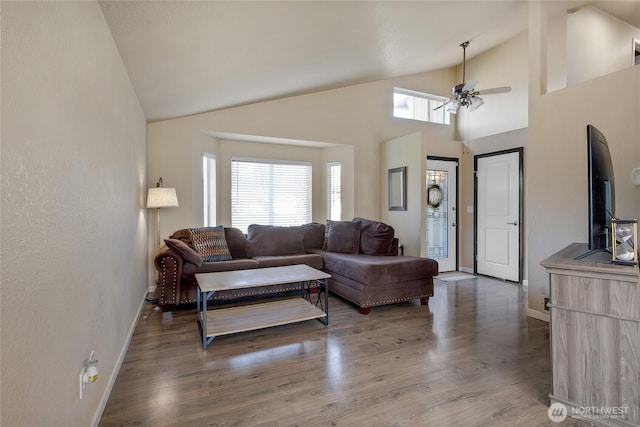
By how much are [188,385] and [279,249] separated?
2.63 metres

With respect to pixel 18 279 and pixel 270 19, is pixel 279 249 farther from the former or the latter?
pixel 18 279

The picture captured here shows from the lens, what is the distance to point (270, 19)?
7.45 feet

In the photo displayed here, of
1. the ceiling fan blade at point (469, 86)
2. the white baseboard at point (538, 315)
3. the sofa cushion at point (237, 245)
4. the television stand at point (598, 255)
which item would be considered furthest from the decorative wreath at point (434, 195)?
the television stand at point (598, 255)

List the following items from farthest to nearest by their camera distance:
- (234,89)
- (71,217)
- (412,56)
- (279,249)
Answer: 1. (279,249)
2. (412,56)
3. (234,89)
4. (71,217)

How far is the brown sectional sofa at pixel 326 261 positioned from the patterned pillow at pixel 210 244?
10 centimetres

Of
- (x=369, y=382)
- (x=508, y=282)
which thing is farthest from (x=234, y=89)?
(x=508, y=282)

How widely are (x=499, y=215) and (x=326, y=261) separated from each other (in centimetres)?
299

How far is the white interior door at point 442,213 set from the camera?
5523mm

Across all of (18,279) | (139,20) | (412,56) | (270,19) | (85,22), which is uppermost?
(412,56)

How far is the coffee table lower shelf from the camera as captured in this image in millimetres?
2662

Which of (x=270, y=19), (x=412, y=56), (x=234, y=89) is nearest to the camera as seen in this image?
(x=270, y=19)

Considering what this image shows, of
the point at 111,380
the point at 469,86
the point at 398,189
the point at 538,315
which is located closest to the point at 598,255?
the point at 538,315

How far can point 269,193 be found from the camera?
527 cm

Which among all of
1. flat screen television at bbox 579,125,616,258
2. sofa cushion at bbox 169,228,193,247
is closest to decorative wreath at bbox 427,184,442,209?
flat screen television at bbox 579,125,616,258
